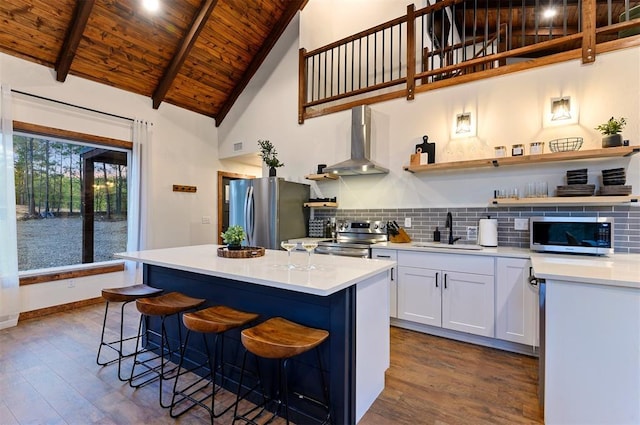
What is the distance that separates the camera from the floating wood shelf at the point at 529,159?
2582mm

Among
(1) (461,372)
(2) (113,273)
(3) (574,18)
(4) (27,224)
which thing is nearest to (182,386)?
(1) (461,372)

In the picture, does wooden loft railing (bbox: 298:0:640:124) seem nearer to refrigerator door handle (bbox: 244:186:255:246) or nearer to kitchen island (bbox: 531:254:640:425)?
refrigerator door handle (bbox: 244:186:255:246)

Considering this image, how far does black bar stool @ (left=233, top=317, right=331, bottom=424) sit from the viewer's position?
1.43m

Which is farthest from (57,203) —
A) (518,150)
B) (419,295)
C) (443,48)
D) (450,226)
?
(518,150)

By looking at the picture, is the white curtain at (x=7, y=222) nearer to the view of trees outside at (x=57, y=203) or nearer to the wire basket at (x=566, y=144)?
the view of trees outside at (x=57, y=203)

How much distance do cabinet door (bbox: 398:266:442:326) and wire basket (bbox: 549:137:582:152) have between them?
1.64 meters

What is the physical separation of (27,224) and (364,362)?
179 inches

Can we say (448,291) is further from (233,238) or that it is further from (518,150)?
(233,238)

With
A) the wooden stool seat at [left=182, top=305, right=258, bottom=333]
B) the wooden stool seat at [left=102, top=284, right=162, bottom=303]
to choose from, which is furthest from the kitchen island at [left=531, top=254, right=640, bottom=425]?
the wooden stool seat at [left=102, top=284, right=162, bottom=303]

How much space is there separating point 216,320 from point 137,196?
3.58 metres

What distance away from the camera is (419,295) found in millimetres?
3141

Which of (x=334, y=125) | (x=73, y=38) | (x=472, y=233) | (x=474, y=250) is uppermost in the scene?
(x=73, y=38)

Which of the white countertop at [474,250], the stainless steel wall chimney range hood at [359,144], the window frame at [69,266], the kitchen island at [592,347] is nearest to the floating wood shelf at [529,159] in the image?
the stainless steel wall chimney range hood at [359,144]

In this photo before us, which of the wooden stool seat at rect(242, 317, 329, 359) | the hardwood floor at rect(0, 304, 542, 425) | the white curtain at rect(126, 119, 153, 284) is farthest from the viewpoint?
the white curtain at rect(126, 119, 153, 284)
